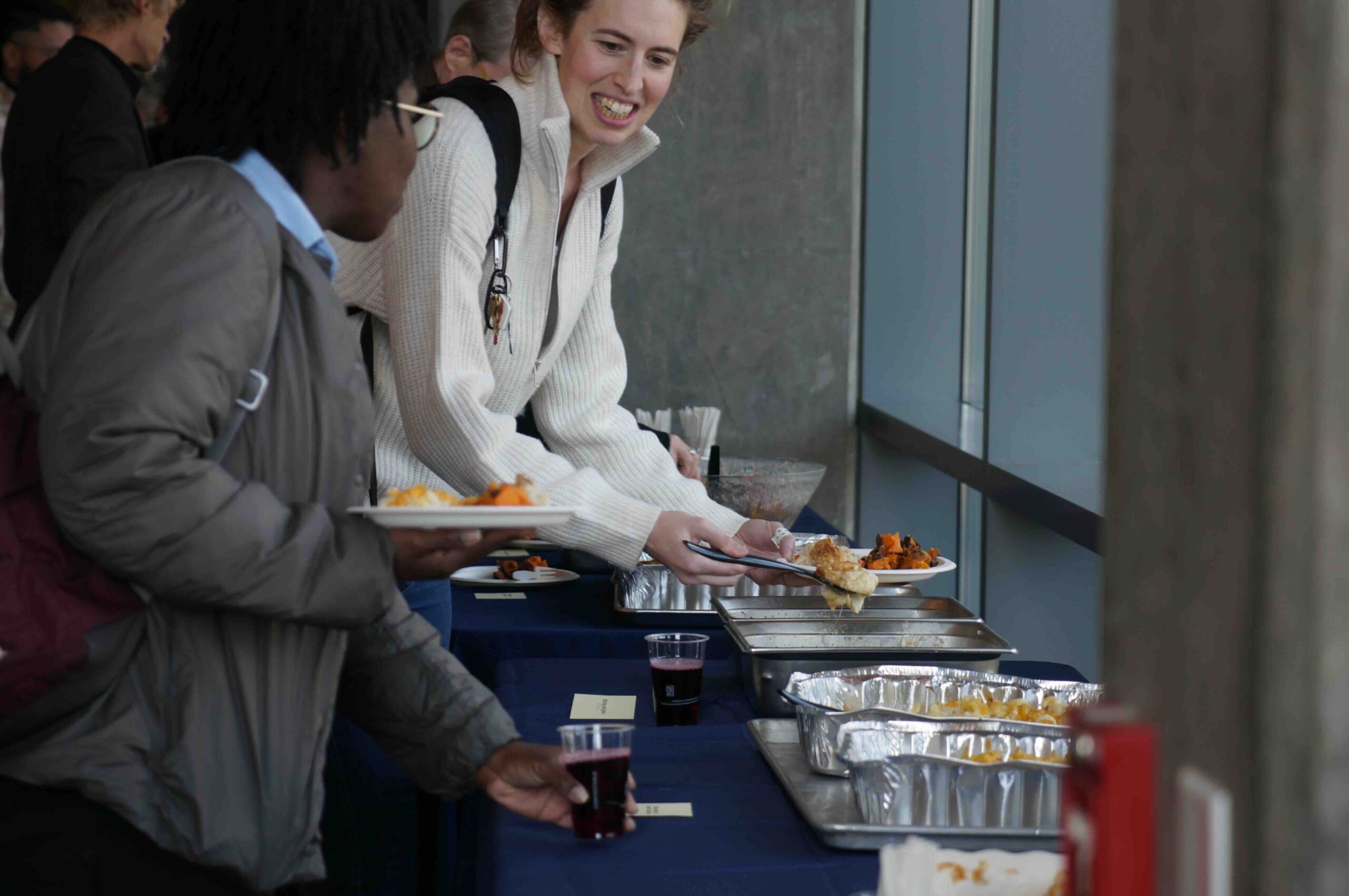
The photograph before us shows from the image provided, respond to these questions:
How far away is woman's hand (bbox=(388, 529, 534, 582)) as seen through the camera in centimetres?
111

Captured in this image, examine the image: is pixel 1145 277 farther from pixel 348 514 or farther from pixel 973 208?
pixel 973 208

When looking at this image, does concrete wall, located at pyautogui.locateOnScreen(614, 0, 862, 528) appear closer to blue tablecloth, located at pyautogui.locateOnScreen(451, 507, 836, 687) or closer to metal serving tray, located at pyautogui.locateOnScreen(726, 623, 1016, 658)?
blue tablecloth, located at pyautogui.locateOnScreen(451, 507, 836, 687)

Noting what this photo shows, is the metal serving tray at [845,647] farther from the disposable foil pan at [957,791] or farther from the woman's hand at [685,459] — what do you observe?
the woman's hand at [685,459]

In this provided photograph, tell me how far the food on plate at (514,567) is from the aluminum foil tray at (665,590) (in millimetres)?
299

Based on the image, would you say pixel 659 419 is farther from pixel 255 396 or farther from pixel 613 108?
pixel 255 396

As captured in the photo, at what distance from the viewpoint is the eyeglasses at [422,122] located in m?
1.17

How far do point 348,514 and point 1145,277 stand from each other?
0.72m

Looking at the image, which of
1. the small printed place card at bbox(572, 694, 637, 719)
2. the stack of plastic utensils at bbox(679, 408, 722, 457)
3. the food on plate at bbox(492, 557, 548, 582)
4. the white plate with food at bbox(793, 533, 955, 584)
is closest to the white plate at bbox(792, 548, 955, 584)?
the white plate with food at bbox(793, 533, 955, 584)

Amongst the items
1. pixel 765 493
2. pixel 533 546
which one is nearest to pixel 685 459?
pixel 765 493

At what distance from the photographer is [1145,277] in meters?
0.53

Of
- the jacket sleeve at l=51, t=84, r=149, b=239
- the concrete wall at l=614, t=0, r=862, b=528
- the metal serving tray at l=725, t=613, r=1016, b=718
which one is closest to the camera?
the metal serving tray at l=725, t=613, r=1016, b=718

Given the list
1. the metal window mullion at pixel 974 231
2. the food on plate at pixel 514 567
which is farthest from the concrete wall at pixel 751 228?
the food on plate at pixel 514 567

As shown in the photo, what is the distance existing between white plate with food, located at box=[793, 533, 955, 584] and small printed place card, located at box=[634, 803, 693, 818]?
0.77 metres

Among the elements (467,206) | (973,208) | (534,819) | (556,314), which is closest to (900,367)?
(973,208)
